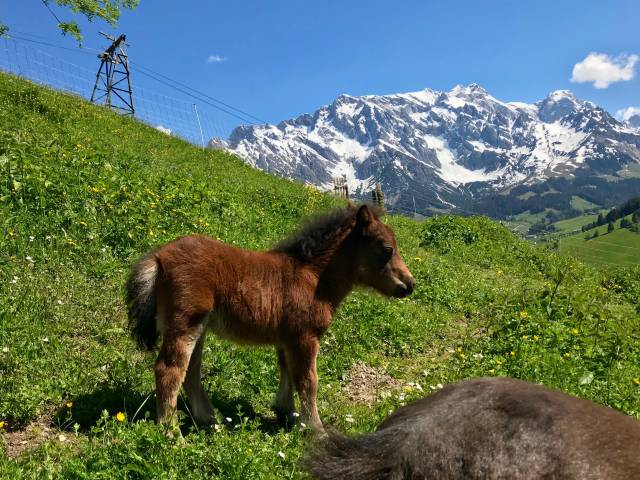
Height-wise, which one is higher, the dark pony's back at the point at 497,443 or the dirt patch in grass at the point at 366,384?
the dark pony's back at the point at 497,443

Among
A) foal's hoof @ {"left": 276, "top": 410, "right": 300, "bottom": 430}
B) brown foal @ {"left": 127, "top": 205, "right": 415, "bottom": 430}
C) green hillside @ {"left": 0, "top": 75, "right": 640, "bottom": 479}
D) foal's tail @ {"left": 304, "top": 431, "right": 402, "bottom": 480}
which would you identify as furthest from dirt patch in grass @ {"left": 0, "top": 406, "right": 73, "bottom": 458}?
foal's tail @ {"left": 304, "top": 431, "right": 402, "bottom": 480}

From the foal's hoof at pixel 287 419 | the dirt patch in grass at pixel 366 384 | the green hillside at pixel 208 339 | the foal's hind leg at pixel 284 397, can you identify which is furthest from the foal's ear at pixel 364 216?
the foal's hoof at pixel 287 419

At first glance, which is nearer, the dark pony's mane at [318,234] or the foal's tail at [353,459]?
the foal's tail at [353,459]

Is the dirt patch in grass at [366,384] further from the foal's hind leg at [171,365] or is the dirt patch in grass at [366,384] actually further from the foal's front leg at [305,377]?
the foal's hind leg at [171,365]

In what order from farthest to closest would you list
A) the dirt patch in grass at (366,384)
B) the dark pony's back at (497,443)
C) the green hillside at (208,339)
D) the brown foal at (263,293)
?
1. the dirt patch in grass at (366,384)
2. the brown foal at (263,293)
3. the green hillside at (208,339)
4. the dark pony's back at (497,443)

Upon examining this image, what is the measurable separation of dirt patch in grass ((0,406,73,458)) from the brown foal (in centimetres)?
105

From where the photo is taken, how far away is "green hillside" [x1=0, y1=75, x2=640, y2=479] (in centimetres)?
491

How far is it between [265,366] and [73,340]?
2.42m

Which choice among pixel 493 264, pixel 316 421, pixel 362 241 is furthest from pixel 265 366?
pixel 493 264

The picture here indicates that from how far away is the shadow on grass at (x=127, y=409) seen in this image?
5496 millimetres

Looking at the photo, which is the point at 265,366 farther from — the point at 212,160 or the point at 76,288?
the point at 212,160

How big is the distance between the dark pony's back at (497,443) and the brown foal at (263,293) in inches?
114

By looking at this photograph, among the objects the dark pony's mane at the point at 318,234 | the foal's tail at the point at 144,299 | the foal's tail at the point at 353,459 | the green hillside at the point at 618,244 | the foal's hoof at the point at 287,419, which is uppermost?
the green hillside at the point at 618,244

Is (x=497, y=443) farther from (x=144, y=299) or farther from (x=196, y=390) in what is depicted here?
(x=196, y=390)
